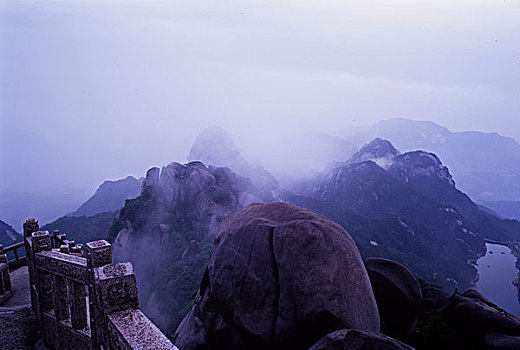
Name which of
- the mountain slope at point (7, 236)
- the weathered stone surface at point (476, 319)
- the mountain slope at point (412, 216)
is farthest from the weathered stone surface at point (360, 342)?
the mountain slope at point (7, 236)

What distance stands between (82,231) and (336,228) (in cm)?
5555

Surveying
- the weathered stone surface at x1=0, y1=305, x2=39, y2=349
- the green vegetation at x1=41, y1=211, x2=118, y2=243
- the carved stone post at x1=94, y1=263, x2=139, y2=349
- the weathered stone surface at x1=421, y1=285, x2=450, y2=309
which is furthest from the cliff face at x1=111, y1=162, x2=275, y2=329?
the carved stone post at x1=94, y1=263, x2=139, y2=349

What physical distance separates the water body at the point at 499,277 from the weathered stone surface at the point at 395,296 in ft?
160

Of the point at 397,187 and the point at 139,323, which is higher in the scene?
the point at 139,323

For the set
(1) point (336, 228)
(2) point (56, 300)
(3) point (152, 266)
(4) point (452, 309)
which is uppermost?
(1) point (336, 228)

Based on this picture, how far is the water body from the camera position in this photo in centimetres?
5228

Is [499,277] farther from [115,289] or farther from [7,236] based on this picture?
[7,236]

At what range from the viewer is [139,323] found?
21.7ft

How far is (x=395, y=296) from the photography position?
13625 millimetres

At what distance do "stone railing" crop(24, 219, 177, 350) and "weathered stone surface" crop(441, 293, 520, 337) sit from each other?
11.5 metres

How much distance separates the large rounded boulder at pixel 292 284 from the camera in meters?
11.1

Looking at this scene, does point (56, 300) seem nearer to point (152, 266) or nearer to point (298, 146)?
point (152, 266)

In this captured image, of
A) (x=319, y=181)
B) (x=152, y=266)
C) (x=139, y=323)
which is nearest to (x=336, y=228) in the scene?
(x=139, y=323)

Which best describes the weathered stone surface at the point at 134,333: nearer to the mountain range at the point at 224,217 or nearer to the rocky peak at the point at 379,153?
A: the mountain range at the point at 224,217
